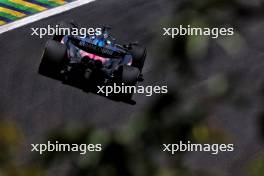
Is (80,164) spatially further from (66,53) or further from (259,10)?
(66,53)

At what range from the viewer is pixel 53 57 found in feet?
54.4

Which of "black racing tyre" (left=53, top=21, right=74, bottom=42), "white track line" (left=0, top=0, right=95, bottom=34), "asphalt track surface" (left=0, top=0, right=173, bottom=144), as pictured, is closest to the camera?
"asphalt track surface" (left=0, top=0, right=173, bottom=144)

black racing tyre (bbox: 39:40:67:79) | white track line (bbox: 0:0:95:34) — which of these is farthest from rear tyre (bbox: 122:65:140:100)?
white track line (bbox: 0:0:95:34)

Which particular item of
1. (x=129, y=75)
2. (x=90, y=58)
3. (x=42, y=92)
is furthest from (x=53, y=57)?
(x=129, y=75)

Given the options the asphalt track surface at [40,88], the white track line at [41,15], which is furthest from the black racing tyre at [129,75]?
the white track line at [41,15]

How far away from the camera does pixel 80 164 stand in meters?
2.88

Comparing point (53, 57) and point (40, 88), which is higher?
point (53, 57)

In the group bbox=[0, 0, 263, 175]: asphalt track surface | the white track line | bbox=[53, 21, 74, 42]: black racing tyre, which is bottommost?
bbox=[0, 0, 263, 175]: asphalt track surface

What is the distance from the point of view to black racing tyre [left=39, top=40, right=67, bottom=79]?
16.3 metres

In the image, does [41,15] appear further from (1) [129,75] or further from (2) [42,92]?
(1) [129,75]

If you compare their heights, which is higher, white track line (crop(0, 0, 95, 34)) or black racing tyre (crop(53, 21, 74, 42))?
white track line (crop(0, 0, 95, 34))

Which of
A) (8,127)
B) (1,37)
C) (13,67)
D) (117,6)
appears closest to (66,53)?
(13,67)

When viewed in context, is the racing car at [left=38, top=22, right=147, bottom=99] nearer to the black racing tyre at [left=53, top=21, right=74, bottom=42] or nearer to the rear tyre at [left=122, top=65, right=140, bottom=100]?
the rear tyre at [left=122, top=65, right=140, bottom=100]

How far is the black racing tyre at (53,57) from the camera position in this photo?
16281 mm
